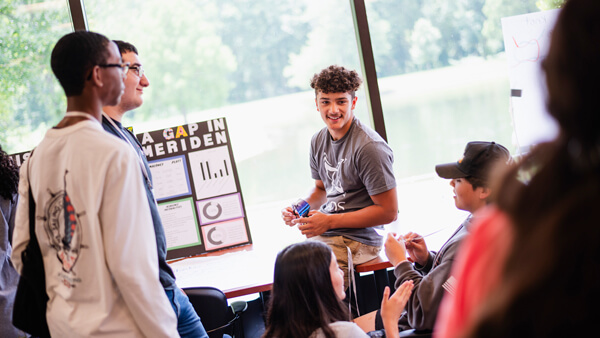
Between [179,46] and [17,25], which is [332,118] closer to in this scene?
[179,46]

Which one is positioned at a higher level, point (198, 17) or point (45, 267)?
point (198, 17)

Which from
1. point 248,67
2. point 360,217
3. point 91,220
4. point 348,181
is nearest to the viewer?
point 91,220

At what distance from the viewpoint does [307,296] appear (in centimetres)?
169

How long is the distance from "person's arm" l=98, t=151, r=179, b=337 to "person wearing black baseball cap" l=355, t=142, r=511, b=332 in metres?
0.87

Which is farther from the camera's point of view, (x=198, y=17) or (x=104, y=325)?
(x=198, y=17)

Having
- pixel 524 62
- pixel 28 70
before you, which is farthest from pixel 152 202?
pixel 524 62

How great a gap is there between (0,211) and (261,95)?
1925 mm

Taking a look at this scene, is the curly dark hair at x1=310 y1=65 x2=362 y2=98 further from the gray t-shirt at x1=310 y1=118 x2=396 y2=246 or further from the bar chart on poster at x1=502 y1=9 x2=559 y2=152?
the bar chart on poster at x1=502 y1=9 x2=559 y2=152

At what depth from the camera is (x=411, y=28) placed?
143 inches

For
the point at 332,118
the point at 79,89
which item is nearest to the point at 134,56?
the point at 79,89

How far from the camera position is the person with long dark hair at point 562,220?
49 cm

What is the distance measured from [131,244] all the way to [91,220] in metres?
0.12

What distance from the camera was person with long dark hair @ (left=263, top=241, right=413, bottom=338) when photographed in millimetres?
1638

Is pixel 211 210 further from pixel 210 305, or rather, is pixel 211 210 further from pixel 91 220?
pixel 91 220
